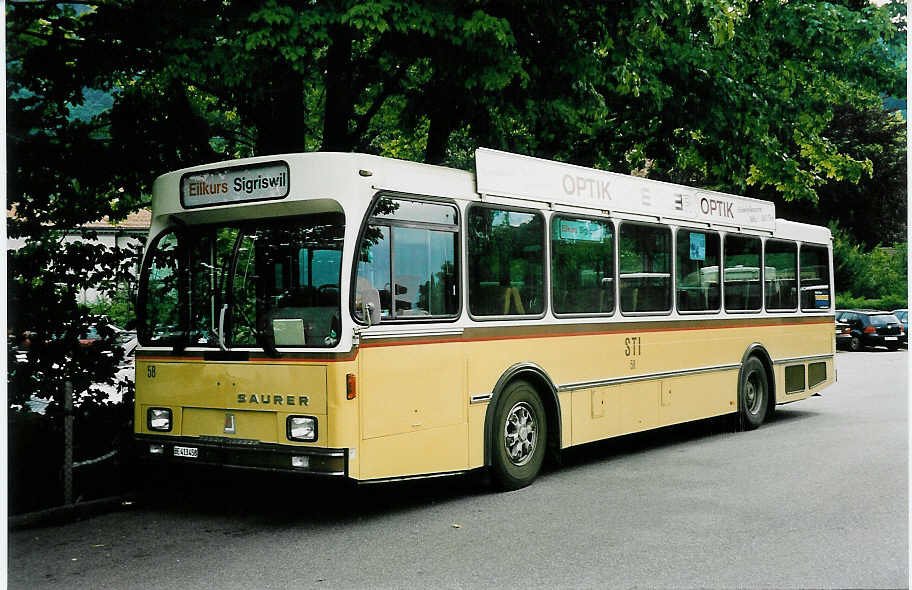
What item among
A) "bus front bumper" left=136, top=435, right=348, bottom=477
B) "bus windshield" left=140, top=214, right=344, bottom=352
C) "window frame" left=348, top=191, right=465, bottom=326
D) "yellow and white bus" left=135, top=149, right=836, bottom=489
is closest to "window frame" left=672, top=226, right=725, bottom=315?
"yellow and white bus" left=135, top=149, right=836, bottom=489

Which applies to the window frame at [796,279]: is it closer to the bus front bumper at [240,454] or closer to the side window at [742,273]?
the side window at [742,273]

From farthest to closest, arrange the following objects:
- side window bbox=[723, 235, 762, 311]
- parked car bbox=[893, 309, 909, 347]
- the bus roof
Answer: parked car bbox=[893, 309, 909, 347], side window bbox=[723, 235, 762, 311], the bus roof

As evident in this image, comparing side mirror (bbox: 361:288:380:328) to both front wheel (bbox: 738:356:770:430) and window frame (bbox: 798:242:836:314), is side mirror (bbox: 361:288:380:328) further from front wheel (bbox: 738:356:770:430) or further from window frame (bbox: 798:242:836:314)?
window frame (bbox: 798:242:836:314)

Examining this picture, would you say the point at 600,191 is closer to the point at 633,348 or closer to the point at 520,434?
the point at 633,348

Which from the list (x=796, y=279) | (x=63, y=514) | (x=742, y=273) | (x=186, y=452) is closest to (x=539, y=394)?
(x=186, y=452)

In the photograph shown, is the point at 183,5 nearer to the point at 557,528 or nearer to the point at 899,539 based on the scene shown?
the point at 557,528

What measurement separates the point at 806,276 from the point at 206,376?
10.2m

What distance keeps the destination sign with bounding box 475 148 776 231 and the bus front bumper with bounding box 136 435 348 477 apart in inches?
110

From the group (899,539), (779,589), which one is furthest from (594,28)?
(779,589)

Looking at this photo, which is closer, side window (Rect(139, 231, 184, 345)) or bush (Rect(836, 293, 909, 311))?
side window (Rect(139, 231, 184, 345))

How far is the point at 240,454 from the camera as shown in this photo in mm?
7707

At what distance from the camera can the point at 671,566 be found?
6.20 m

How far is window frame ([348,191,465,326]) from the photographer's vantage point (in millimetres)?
7449

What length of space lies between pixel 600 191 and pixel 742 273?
12.1 ft
